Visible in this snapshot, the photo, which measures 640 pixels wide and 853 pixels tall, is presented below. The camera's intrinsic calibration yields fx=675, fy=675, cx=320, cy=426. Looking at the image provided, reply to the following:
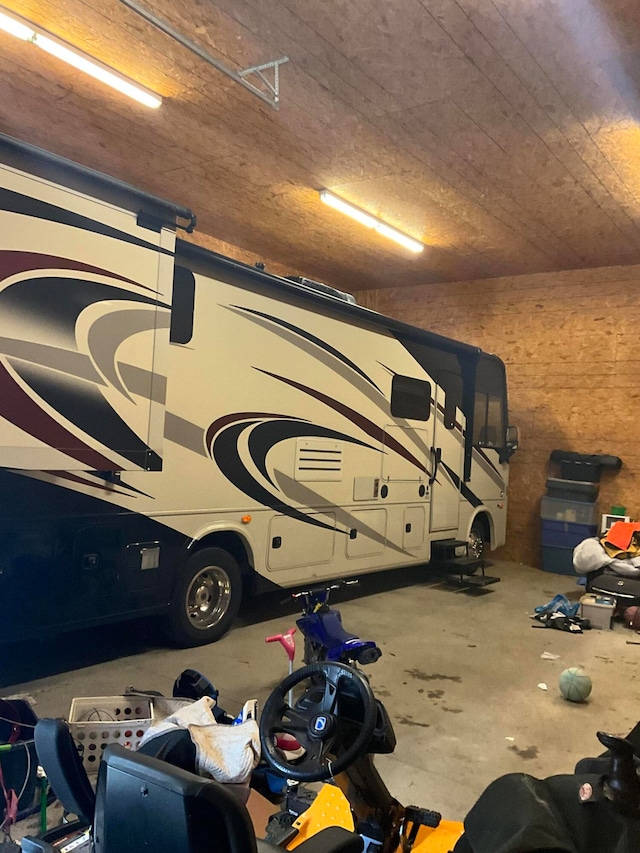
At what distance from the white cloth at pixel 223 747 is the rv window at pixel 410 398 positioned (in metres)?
5.12

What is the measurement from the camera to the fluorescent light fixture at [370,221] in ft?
24.5

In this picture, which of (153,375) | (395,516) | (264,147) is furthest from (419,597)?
(264,147)

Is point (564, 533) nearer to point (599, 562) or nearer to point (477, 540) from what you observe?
point (477, 540)

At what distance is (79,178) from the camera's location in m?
4.05

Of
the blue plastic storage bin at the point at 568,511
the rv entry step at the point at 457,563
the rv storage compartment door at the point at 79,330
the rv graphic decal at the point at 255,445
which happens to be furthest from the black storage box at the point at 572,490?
the rv storage compartment door at the point at 79,330

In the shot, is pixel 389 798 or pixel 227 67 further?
pixel 227 67

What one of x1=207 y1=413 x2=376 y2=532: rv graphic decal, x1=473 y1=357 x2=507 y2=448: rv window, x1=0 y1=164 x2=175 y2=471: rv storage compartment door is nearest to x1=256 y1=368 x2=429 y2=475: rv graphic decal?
x1=207 y1=413 x2=376 y2=532: rv graphic decal

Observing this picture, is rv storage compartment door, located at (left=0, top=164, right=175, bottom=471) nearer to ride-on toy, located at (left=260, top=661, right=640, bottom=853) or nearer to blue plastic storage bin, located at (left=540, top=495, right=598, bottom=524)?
ride-on toy, located at (left=260, top=661, right=640, bottom=853)

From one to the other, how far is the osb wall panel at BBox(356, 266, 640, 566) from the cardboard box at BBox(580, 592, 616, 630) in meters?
3.20

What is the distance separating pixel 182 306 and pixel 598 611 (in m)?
4.82

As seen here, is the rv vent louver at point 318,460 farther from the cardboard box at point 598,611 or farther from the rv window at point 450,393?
the cardboard box at point 598,611

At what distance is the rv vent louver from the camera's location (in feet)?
20.0

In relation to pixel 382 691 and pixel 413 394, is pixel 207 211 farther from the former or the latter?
pixel 382 691

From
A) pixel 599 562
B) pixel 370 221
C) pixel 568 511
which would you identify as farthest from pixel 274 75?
pixel 568 511
